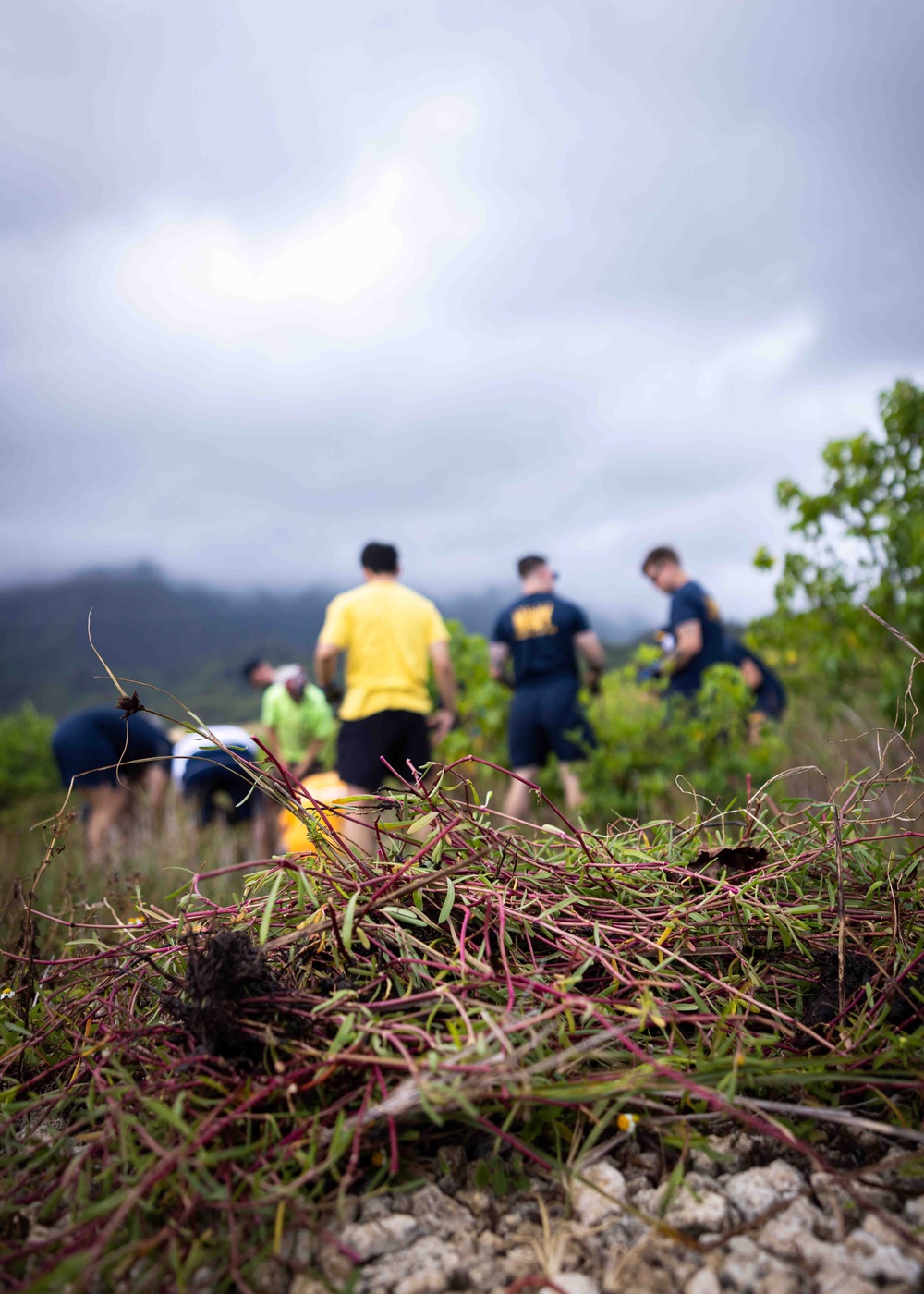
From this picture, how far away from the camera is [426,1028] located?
1245 mm

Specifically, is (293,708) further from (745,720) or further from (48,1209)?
(48,1209)

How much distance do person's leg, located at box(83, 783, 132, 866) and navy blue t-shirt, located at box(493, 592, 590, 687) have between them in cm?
303

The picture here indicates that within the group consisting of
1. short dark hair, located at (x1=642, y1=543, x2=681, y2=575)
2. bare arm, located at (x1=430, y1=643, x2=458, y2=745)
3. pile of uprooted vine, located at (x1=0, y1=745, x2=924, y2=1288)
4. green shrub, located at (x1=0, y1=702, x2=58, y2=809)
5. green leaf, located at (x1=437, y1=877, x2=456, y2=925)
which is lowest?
green shrub, located at (x1=0, y1=702, x2=58, y2=809)

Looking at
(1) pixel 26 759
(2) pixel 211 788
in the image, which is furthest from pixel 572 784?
(1) pixel 26 759

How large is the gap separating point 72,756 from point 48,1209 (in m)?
5.24

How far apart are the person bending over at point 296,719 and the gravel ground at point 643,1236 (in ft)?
19.5

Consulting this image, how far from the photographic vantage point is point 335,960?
1401 mm

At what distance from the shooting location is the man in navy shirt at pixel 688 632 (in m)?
5.52

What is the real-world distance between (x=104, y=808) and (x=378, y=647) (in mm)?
2596

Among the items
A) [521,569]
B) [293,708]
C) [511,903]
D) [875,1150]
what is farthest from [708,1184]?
[293,708]

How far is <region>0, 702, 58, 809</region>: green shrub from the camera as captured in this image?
1299 cm

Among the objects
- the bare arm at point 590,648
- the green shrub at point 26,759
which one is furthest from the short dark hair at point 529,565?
the green shrub at point 26,759

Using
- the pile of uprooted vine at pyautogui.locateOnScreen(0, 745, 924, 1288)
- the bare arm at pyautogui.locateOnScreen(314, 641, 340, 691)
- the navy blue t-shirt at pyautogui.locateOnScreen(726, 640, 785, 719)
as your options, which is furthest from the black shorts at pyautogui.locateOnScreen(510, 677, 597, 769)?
the pile of uprooted vine at pyautogui.locateOnScreen(0, 745, 924, 1288)

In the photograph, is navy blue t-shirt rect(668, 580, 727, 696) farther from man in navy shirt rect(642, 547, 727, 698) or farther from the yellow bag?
the yellow bag
